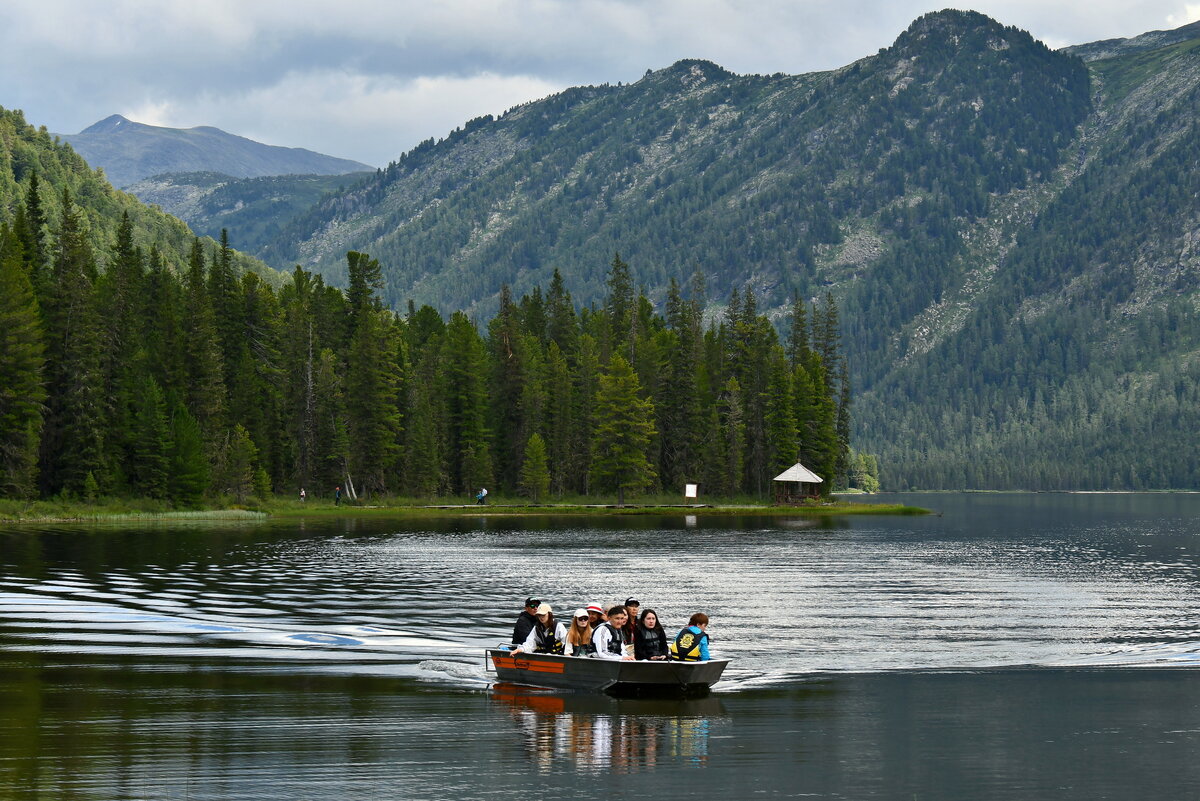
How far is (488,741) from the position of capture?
29.9 metres

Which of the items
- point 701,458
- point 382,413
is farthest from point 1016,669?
point 701,458

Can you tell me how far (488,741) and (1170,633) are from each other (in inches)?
1275

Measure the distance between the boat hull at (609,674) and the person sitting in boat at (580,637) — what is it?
0.80 meters

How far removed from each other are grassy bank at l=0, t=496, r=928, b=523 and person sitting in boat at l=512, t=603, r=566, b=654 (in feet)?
280

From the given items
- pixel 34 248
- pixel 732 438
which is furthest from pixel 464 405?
pixel 34 248

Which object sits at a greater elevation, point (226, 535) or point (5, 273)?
point (5, 273)

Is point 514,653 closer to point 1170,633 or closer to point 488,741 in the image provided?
point 488,741

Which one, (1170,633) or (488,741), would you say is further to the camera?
(1170,633)

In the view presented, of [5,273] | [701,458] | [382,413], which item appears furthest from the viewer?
[701,458]


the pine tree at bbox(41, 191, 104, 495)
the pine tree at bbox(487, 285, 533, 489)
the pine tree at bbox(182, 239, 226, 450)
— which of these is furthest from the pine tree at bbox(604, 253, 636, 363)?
the pine tree at bbox(41, 191, 104, 495)

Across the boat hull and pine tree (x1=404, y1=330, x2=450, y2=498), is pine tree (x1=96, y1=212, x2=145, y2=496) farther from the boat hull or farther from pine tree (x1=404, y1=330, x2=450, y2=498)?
the boat hull

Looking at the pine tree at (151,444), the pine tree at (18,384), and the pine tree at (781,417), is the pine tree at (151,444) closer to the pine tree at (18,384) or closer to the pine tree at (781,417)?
the pine tree at (18,384)

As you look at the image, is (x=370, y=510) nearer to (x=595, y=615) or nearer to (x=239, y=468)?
(x=239, y=468)

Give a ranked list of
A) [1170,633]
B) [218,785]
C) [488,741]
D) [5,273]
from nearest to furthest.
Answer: [218,785]
[488,741]
[1170,633]
[5,273]
